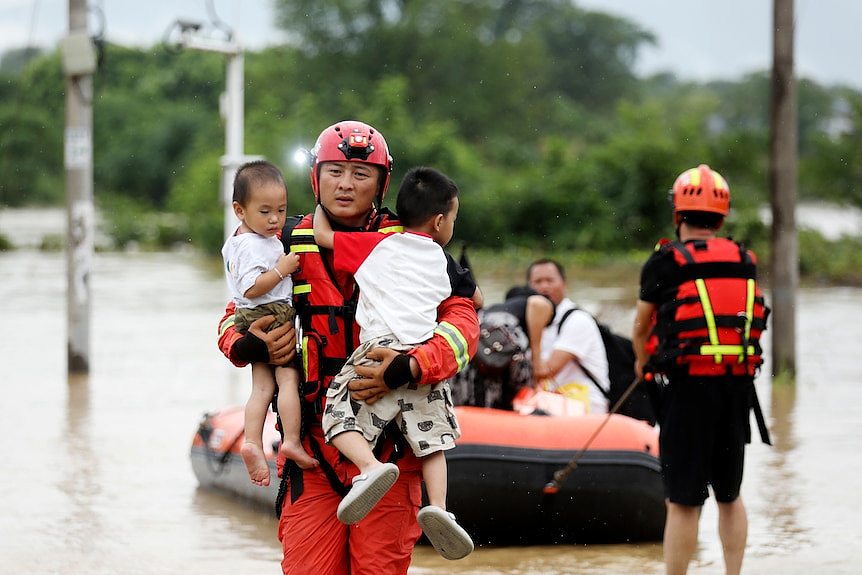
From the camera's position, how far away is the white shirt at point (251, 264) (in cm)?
459

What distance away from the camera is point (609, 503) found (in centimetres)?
761

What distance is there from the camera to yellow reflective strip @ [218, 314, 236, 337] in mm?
4719

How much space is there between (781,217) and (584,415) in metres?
6.71

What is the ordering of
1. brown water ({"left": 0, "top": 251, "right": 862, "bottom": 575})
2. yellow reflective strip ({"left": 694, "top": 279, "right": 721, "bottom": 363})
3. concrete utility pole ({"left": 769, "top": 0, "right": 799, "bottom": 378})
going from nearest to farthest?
yellow reflective strip ({"left": 694, "top": 279, "right": 721, "bottom": 363}), brown water ({"left": 0, "top": 251, "right": 862, "bottom": 575}), concrete utility pole ({"left": 769, "top": 0, "right": 799, "bottom": 378})

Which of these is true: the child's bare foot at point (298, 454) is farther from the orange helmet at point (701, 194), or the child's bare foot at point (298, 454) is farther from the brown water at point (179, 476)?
the brown water at point (179, 476)

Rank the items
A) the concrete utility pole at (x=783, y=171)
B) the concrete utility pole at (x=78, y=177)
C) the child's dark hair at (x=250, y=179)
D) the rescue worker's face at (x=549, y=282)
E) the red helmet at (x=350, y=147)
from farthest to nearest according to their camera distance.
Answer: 1. the concrete utility pole at (x=78, y=177)
2. the concrete utility pole at (x=783, y=171)
3. the rescue worker's face at (x=549, y=282)
4. the child's dark hair at (x=250, y=179)
5. the red helmet at (x=350, y=147)

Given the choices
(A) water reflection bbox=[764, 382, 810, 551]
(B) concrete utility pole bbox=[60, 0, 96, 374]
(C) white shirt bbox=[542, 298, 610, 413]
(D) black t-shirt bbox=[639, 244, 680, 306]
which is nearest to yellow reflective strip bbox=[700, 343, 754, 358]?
(D) black t-shirt bbox=[639, 244, 680, 306]

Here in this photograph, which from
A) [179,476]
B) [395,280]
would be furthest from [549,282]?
[395,280]

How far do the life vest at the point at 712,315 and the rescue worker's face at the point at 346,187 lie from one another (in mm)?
1871

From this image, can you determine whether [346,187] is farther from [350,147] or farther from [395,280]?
[395,280]

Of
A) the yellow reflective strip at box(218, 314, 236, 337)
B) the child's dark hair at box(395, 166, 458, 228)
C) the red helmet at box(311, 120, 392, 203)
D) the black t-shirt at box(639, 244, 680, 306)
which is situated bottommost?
the yellow reflective strip at box(218, 314, 236, 337)

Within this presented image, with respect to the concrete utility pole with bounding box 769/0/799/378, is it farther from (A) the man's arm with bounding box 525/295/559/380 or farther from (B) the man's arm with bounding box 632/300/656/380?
(B) the man's arm with bounding box 632/300/656/380

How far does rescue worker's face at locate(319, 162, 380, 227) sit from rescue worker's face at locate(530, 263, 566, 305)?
4782mm

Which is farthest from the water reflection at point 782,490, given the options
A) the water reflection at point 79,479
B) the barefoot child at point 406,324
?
the barefoot child at point 406,324
